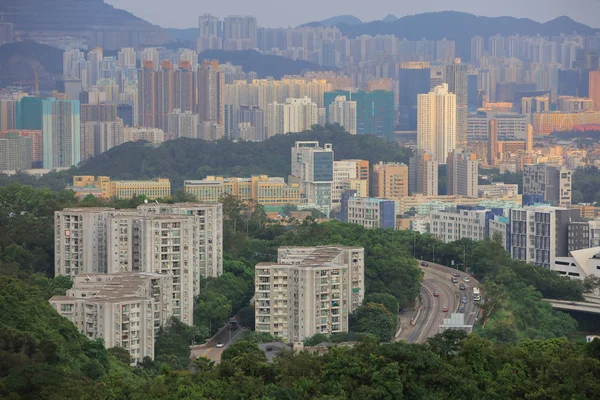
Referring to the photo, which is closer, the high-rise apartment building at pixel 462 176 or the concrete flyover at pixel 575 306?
the concrete flyover at pixel 575 306

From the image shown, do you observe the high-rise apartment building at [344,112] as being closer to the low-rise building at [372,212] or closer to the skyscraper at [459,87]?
the skyscraper at [459,87]

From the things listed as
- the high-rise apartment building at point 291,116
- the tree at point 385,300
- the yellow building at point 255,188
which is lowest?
the tree at point 385,300

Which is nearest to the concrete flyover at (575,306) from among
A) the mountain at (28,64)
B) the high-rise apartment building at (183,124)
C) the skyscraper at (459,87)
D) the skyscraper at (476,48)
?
the high-rise apartment building at (183,124)

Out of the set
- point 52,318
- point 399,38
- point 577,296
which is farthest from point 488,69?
point 52,318

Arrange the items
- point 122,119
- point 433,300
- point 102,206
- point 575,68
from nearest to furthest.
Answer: point 433,300
point 102,206
point 122,119
point 575,68

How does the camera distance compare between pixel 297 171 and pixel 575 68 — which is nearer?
pixel 297 171

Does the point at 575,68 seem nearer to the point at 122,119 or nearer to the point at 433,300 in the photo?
the point at 122,119

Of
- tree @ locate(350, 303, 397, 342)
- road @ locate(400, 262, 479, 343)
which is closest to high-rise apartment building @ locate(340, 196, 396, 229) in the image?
road @ locate(400, 262, 479, 343)

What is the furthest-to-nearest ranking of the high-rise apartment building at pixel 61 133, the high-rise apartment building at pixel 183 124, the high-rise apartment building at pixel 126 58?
the high-rise apartment building at pixel 126 58
the high-rise apartment building at pixel 183 124
the high-rise apartment building at pixel 61 133
